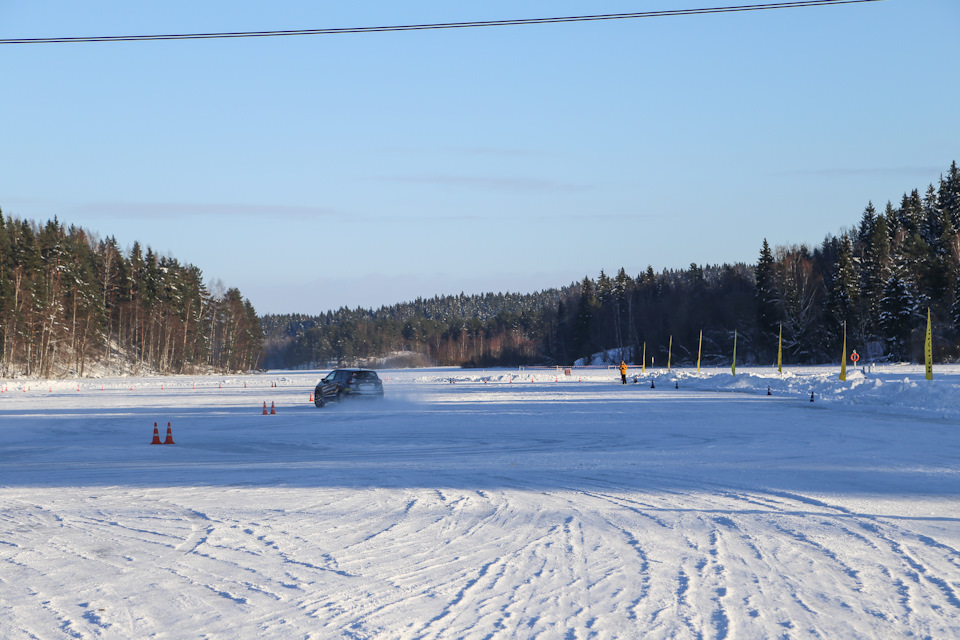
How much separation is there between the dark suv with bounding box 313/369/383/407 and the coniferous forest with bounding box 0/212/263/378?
54.9 meters

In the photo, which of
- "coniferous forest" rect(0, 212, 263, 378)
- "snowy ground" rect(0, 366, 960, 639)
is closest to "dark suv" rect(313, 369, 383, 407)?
"snowy ground" rect(0, 366, 960, 639)

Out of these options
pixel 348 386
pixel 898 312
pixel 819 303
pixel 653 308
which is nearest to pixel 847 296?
pixel 898 312

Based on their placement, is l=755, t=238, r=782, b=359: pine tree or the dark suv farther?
l=755, t=238, r=782, b=359: pine tree

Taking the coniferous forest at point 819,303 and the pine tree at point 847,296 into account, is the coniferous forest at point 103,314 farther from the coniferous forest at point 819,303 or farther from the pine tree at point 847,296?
the pine tree at point 847,296

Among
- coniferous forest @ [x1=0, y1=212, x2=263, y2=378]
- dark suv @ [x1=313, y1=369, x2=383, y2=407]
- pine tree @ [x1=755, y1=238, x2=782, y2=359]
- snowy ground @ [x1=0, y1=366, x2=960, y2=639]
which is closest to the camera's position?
snowy ground @ [x1=0, y1=366, x2=960, y2=639]

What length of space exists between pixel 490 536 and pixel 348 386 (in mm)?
23130

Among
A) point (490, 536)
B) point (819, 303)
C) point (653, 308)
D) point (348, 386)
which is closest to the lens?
point (490, 536)

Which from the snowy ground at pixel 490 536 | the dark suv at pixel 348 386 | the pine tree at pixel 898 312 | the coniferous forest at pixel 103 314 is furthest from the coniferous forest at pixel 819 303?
the coniferous forest at pixel 103 314

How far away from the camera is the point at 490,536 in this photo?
8352mm

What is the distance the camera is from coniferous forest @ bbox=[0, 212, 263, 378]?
254 feet

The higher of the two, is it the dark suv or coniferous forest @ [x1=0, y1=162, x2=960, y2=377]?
coniferous forest @ [x1=0, y1=162, x2=960, y2=377]

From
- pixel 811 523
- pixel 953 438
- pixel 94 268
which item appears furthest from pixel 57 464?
pixel 94 268

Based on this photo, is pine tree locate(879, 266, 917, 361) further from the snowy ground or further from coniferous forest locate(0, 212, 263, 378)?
coniferous forest locate(0, 212, 263, 378)

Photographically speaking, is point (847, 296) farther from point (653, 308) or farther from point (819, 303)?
point (653, 308)
